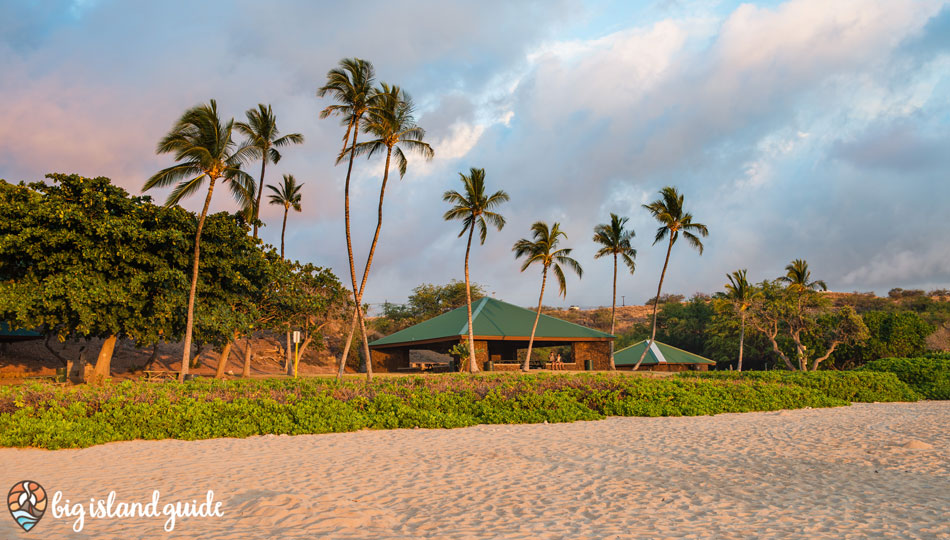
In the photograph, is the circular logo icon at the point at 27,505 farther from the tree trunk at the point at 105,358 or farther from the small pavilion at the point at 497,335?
the small pavilion at the point at 497,335

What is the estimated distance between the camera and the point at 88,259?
19.0 metres

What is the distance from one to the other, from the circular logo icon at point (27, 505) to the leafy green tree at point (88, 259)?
13.7 metres

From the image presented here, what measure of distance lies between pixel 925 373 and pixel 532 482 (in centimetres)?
2076

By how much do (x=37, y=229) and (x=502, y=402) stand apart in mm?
15109

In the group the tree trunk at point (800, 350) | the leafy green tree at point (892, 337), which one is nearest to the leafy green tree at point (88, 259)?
the tree trunk at point (800, 350)

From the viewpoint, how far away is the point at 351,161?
22.5 m

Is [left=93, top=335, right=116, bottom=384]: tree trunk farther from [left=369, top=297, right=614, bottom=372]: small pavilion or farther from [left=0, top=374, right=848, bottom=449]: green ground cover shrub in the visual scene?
[left=369, top=297, right=614, bottom=372]: small pavilion

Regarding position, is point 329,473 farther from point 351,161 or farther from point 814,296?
point 814,296

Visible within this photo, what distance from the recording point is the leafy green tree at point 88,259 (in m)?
17.9

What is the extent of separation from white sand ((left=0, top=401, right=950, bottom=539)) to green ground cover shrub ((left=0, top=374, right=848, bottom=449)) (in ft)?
2.00

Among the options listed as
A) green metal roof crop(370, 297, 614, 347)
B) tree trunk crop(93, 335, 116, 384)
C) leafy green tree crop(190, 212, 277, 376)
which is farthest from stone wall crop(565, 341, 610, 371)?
tree trunk crop(93, 335, 116, 384)

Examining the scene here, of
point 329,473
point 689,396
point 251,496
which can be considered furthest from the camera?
point 689,396

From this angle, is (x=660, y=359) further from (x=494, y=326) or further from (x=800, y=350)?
(x=494, y=326)

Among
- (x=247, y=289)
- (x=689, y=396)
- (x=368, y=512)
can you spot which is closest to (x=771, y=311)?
(x=689, y=396)
